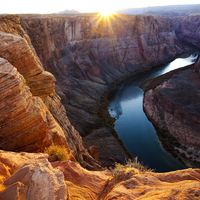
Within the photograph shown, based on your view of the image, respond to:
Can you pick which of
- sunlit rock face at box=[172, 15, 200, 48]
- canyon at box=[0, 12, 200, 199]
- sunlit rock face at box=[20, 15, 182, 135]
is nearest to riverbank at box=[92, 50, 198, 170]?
canyon at box=[0, 12, 200, 199]

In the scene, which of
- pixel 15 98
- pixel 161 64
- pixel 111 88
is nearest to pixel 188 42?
pixel 161 64

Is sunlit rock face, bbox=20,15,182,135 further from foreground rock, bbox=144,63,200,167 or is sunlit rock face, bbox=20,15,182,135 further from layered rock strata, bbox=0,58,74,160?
layered rock strata, bbox=0,58,74,160

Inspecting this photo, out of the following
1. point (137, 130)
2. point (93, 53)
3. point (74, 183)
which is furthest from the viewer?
point (93, 53)

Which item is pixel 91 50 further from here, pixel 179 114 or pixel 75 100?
pixel 179 114

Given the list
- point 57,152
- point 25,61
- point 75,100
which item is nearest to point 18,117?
point 57,152

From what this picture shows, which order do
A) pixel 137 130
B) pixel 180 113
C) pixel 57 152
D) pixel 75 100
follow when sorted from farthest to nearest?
pixel 75 100
pixel 180 113
pixel 137 130
pixel 57 152
